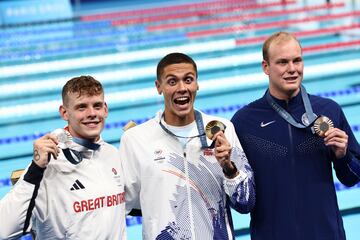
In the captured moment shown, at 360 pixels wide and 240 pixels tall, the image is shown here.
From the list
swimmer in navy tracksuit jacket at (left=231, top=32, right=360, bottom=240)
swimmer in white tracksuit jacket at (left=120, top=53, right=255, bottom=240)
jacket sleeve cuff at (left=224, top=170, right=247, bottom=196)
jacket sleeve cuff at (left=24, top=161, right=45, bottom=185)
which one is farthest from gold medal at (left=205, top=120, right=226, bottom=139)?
jacket sleeve cuff at (left=24, top=161, right=45, bottom=185)

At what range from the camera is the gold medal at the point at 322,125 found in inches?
103

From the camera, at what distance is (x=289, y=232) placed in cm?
276

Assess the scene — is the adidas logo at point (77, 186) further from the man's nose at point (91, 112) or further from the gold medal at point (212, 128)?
the gold medal at point (212, 128)

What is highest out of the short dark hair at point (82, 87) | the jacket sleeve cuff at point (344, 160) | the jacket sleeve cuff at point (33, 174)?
the short dark hair at point (82, 87)

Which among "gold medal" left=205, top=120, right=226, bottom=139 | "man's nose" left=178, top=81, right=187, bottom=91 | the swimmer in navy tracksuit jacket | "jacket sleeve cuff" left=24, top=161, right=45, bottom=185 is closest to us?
"jacket sleeve cuff" left=24, top=161, right=45, bottom=185

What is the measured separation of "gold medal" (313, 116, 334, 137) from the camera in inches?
103

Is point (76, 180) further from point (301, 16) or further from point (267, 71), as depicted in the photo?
point (301, 16)

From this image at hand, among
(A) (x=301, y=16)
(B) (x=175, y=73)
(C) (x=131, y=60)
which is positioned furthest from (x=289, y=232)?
(A) (x=301, y=16)

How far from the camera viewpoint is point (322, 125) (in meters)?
2.62

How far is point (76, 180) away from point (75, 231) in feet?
0.60

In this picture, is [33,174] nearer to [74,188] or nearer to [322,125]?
[74,188]

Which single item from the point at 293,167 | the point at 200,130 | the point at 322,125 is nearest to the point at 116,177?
the point at 200,130

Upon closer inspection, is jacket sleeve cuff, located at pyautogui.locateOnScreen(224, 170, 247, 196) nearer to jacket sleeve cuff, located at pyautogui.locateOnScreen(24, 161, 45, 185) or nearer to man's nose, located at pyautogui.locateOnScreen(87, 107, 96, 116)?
man's nose, located at pyautogui.locateOnScreen(87, 107, 96, 116)

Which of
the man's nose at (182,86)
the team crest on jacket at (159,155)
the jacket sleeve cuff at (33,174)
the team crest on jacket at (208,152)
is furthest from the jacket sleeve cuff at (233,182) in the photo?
the jacket sleeve cuff at (33,174)
